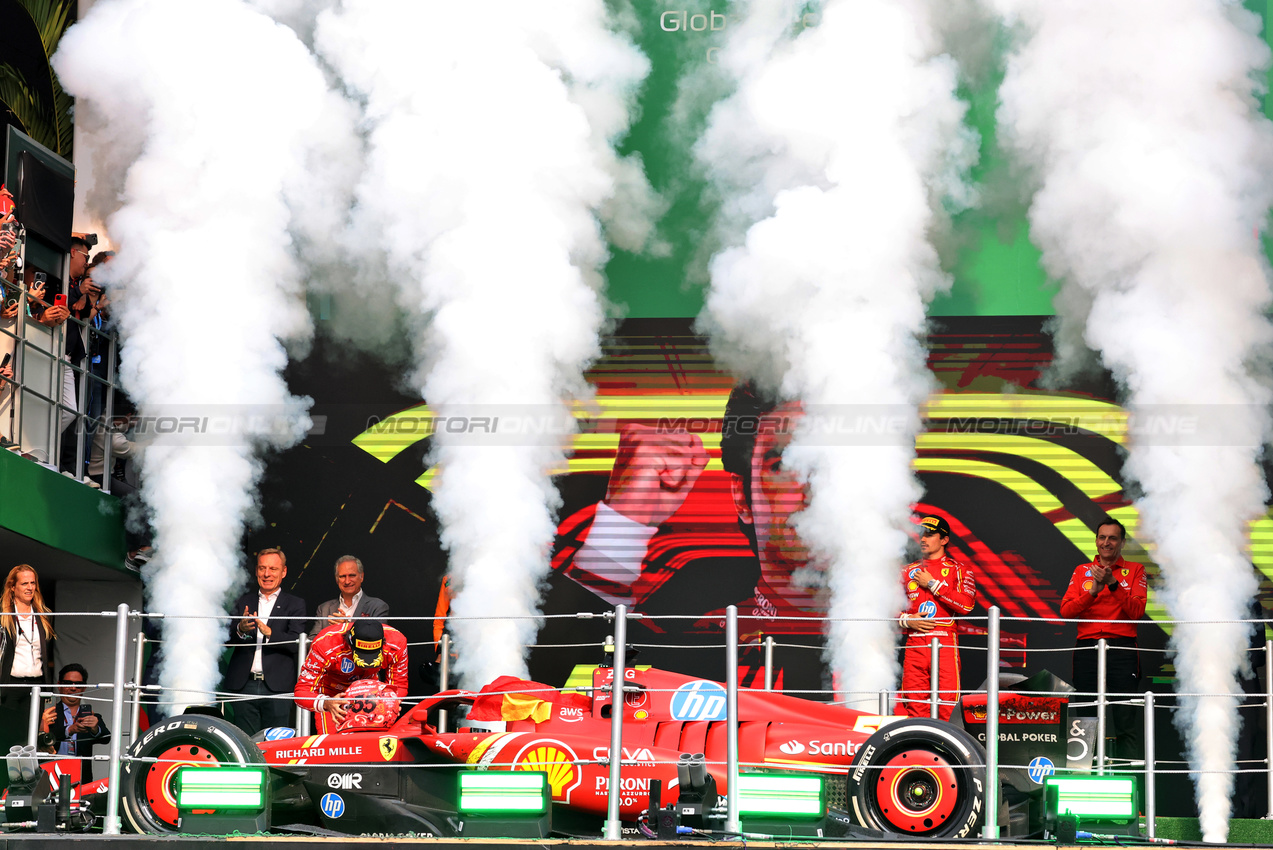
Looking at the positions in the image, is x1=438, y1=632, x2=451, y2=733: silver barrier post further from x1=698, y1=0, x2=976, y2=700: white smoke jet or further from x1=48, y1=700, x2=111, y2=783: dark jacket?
x1=698, y1=0, x2=976, y2=700: white smoke jet

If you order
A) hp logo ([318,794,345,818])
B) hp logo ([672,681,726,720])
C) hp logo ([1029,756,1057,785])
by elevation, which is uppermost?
hp logo ([672,681,726,720])

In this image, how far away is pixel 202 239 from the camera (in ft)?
37.7

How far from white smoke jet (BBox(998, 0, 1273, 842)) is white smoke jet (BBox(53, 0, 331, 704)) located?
5.82 m

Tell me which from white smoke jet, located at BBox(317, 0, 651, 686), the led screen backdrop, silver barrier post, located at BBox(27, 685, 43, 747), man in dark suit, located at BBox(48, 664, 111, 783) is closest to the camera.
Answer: silver barrier post, located at BBox(27, 685, 43, 747)

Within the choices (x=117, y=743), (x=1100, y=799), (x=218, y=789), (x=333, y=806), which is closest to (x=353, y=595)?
(x=333, y=806)

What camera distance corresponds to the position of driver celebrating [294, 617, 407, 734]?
8141 millimetres

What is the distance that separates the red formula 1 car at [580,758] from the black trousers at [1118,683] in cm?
220

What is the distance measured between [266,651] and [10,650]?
1764 mm

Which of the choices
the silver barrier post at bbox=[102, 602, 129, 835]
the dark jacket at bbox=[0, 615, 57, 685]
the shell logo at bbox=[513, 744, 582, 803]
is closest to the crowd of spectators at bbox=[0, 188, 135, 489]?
the dark jacket at bbox=[0, 615, 57, 685]

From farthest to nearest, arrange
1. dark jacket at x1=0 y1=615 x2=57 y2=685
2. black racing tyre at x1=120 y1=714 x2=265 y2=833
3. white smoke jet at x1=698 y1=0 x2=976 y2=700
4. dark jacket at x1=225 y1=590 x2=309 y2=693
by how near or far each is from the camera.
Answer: white smoke jet at x1=698 y1=0 x2=976 y2=700
dark jacket at x1=225 y1=590 x2=309 y2=693
dark jacket at x1=0 y1=615 x2=57 y2=685
black racing tyre at x1=120 y1=714 x2=265 y2=833

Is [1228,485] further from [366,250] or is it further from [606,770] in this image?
[366,250]

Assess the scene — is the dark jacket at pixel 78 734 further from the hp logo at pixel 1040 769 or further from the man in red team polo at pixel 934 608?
the hp logo at pixel 1040 769

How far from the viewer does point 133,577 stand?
11.6 meters

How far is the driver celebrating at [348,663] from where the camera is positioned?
814 centimetres
